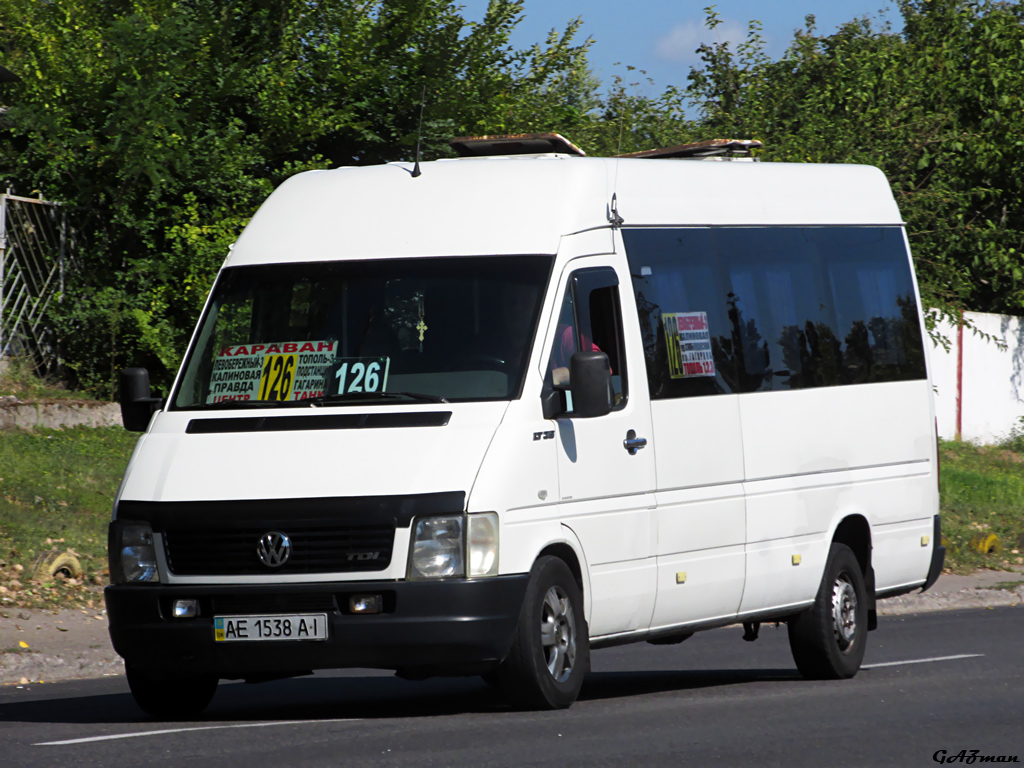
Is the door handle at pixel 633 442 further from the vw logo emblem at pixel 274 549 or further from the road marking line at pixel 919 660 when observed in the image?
the road marking line at pixel 919 660

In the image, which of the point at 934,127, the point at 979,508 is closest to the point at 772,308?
the point at 979,508

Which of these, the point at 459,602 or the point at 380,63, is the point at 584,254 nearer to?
the point at 459,602

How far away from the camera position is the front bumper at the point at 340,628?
7.70m

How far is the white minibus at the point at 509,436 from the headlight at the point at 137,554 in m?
0.01

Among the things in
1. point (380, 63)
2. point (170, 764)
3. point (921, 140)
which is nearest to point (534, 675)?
point (170, 764)

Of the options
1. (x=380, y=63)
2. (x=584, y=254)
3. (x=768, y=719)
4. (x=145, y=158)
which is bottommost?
(x=768, y=719)

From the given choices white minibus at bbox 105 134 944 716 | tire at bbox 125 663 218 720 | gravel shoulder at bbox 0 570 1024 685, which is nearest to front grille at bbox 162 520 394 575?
white minibus at bbox 105 134 944 716

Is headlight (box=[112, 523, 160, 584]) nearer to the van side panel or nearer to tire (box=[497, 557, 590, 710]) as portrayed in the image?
tire (box=[497, 557, 590, 710])

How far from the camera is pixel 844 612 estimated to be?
35.8ft

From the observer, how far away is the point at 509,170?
9.12 metres

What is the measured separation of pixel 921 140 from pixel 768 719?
22268mm

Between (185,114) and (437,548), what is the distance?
12.5 metres

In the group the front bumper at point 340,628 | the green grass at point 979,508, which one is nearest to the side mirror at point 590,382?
the front bumper at point 340,628

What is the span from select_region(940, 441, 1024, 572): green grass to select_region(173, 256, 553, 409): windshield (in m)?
11.9
